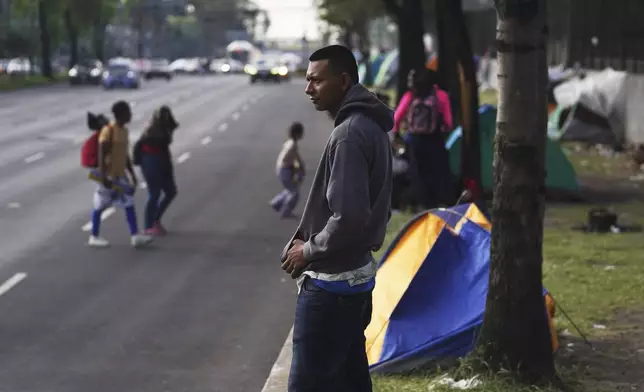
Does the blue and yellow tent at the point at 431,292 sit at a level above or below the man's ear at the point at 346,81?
below

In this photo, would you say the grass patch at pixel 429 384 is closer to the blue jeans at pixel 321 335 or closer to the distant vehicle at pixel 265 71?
the blue jeans at pixel 321 335

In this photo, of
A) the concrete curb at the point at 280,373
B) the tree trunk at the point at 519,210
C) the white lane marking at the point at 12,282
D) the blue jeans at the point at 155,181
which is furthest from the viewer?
the blue jeans at the point at 155,181

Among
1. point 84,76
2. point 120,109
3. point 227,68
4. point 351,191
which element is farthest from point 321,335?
point 227,68

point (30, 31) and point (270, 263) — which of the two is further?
point (30, 31)

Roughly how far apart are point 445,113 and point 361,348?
10573mm

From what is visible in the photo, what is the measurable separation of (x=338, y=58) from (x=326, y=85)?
0.12 meters

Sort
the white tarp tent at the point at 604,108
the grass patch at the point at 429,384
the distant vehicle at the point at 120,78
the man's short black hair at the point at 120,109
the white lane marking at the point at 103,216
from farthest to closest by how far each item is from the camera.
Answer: the distant vehicle at the point at 120,78 → the white tarp tent at the point at 604,108 → the white lane marking at the point at 103,216 → the man's short black hair at the point at 120,109 → the grass patch at the point at 429,384

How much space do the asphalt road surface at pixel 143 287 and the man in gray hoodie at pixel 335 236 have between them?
127 inches

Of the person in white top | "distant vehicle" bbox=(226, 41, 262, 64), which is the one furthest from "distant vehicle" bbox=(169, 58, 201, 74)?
the person in white top

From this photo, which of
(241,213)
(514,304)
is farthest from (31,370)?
(241,213)

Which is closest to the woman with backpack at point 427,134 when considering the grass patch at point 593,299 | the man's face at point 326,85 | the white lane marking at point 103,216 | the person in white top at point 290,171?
the grass patch at point 593,299

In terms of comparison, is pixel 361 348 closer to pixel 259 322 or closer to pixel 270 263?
pixel 259 322

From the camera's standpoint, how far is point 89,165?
14578 mm

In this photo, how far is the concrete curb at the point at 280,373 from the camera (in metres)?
8.24
